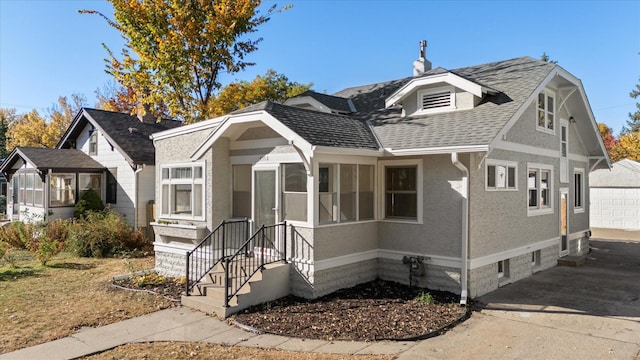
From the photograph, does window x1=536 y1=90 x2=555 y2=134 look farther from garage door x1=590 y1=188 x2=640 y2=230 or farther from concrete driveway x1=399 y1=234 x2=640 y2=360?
garage door x1=590 y1=188 x2=640 y2=230

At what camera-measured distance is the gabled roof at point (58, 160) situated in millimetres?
18344

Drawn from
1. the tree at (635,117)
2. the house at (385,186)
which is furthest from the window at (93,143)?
the tree at (635,117)

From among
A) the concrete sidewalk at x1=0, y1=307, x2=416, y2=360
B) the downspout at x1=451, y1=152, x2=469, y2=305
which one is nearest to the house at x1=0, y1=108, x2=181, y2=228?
the concrete sidewalk at x1=0, y1=307, x2=416, y2=360

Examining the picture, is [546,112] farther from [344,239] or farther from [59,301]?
[59,301]

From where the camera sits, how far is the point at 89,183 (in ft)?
63.9

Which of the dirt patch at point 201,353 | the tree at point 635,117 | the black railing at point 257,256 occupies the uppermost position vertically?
the tree at point 635,117

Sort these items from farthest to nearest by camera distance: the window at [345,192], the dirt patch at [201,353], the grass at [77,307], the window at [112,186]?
the window at [112,186] < the window at [345,192] < the grass at [77,307] < the dirt patch at [201,353]

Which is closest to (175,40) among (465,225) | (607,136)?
(465,225)

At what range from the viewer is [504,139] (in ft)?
33.8

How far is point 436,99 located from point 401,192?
112 inches

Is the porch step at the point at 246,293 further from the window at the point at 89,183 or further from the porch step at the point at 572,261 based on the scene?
the window at the point at 89,183

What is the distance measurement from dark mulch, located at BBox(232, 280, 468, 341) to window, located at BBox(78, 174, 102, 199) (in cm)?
1430

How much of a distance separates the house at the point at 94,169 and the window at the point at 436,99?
39.2ft

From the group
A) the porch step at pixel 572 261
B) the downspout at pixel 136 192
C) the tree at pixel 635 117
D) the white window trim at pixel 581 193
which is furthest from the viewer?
the tree at pixel 635 117
